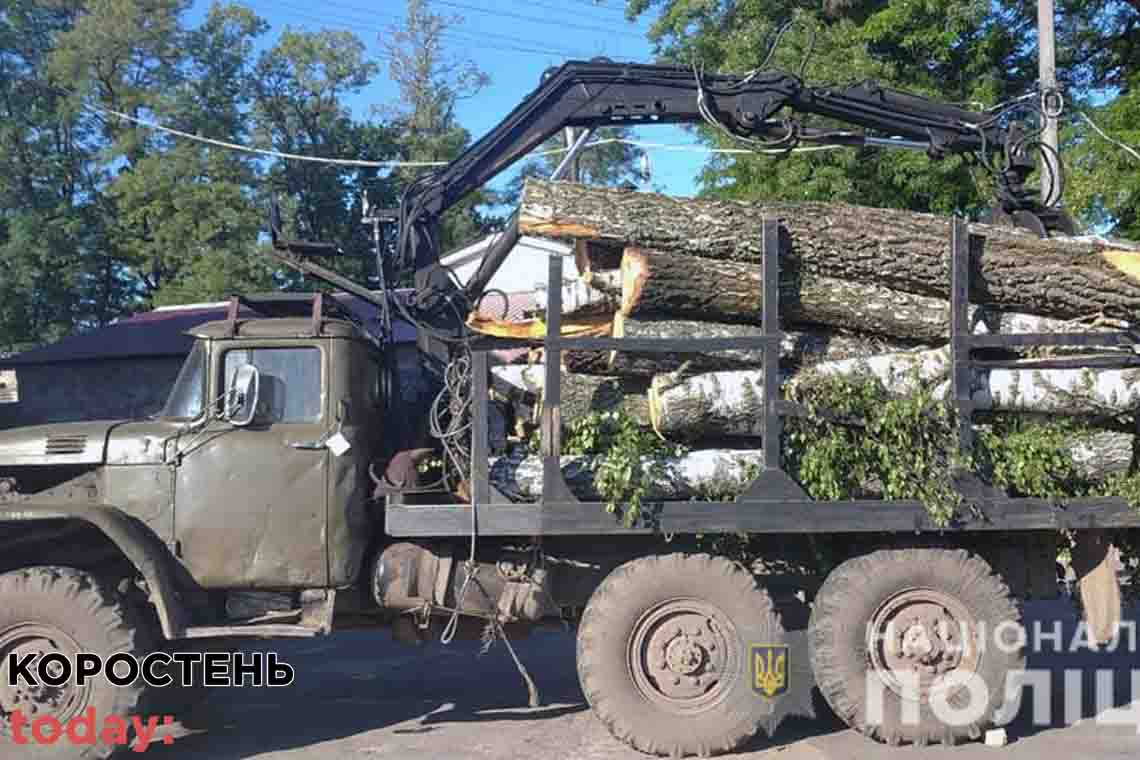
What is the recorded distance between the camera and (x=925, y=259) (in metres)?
6.20

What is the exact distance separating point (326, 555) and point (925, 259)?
13.1ft

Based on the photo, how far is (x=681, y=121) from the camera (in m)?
7.36

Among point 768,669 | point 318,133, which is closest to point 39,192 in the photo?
point 318,133

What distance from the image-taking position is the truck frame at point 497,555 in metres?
5.70

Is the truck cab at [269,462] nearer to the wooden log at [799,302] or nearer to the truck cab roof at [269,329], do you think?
the truck cab roof at [269,329]

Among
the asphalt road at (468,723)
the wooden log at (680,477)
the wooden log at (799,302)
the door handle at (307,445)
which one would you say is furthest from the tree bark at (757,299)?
the asphalt road at (468,723)

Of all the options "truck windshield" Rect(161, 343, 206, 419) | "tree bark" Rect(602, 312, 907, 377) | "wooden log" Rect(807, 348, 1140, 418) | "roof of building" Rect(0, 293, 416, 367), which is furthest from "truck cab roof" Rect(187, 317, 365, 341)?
"roof of building" Rect(0, 293, 416, 367)

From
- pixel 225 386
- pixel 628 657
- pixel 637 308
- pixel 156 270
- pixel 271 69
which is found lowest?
pixel 628 657

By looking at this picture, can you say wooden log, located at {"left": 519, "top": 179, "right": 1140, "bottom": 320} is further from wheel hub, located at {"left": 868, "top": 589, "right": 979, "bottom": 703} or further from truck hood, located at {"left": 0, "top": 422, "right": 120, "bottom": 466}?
truck hood, located at {"left": 0, "top": 422, "right": 120, "bottom": 466}

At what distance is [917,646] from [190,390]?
14.8ft

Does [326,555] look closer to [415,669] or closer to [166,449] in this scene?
[166,449]

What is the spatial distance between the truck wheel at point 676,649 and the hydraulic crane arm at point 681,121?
2413 mm

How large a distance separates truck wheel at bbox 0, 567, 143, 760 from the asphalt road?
2.03ft

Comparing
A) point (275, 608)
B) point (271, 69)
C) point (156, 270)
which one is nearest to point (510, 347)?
point (275, 608)
